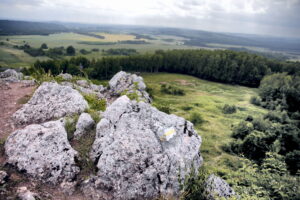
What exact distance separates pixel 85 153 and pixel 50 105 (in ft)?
17.2

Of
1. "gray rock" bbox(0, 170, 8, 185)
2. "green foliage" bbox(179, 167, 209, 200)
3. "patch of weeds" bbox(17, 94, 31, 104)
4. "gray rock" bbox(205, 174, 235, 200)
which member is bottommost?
"gray rock" bbox(205, 174, 235, 200)

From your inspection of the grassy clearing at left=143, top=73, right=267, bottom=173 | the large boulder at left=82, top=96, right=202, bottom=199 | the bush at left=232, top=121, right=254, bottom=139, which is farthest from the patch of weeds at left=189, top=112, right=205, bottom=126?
the large boulder at left=82, top=96, right=202, bottom=199

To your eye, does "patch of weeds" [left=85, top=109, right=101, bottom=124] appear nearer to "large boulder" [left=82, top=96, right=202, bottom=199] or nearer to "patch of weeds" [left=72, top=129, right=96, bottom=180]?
"large boulder" [left=82, top=96, right=202, bottom=199]

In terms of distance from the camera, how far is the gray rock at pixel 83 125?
38.2ft

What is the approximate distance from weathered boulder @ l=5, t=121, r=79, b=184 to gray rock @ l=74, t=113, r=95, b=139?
96 cm

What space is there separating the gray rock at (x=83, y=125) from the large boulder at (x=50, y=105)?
60.2 inches

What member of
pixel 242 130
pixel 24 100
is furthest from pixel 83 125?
pixel 242 130

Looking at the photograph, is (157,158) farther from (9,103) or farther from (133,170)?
(9,103)

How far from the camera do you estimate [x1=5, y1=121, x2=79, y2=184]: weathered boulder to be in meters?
9.02

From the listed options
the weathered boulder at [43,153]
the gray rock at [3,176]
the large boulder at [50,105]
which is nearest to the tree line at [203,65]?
the large boulder at [50,105]

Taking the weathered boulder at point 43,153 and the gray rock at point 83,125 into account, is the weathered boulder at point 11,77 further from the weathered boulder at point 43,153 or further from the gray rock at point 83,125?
the gray rock at point 83,125

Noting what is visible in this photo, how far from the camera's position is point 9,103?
14.6 meters

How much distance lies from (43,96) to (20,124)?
107 inches

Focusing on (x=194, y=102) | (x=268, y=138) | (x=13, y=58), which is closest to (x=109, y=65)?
(x=13, y=58)
